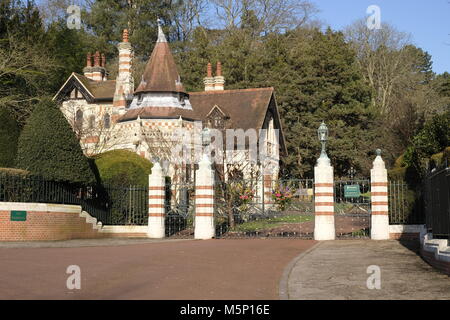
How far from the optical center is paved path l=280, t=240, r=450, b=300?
8656 mm

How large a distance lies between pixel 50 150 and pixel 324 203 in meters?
9.43

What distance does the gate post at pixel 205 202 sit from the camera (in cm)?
2069

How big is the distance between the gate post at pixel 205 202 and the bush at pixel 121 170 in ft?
12.6

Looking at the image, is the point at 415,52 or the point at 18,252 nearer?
the point at 18,252

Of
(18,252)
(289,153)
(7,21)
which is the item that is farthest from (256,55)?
(18,252)

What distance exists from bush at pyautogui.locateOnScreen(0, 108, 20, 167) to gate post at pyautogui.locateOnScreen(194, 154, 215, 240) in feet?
22.7

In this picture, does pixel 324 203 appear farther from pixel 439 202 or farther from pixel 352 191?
pixel 439 202

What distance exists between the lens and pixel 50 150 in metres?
19.9

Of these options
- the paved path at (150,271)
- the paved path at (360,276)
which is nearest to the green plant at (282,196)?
the paved path at (150,271)

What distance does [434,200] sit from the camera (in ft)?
39.7

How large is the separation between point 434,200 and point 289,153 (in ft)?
114

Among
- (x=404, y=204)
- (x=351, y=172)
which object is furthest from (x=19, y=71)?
(x=351, y=172)

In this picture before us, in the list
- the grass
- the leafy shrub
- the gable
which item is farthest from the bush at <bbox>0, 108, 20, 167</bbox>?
the gable

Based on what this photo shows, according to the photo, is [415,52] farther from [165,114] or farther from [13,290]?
[13,290]
